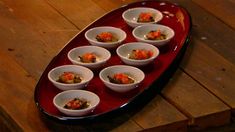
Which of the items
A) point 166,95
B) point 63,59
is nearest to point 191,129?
point 166,95

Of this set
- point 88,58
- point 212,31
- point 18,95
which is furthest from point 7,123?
point 212,31

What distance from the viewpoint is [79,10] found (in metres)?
2.19

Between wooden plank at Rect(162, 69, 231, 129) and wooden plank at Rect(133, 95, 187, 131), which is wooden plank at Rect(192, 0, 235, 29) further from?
wooden plank at Rect(133, 95, 187, 131)

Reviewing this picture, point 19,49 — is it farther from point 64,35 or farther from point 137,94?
point 137,94

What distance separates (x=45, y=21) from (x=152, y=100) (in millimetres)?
576

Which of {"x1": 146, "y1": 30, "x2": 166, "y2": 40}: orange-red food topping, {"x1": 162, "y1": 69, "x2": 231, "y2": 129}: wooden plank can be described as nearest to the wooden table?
{"x1": 162, "y1": 69, "x2": 231, "y2": 129}: wooden plank

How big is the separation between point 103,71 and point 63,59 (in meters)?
0.16

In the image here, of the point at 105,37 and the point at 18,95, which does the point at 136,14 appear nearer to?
the point at 105,37

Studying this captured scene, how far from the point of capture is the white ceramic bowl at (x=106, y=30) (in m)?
1.90

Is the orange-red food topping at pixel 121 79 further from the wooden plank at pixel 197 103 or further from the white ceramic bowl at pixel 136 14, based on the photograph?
the white ceramic bowl at pixel 136 14

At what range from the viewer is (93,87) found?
1.74 meters

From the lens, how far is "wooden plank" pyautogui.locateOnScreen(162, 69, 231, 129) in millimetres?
1685

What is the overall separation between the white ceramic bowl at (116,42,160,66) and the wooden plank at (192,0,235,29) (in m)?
0.40

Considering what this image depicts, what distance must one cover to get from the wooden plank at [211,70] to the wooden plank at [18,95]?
0.49 m
